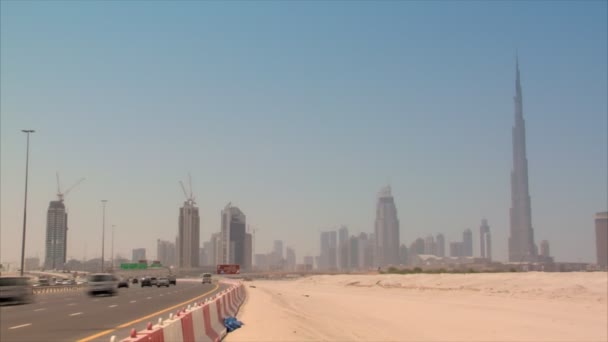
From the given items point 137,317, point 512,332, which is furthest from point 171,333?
point 512,332

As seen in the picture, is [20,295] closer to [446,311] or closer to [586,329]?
[446,311]

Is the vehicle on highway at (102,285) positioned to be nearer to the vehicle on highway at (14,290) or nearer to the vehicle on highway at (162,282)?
the vehicle on highway at (14,290)

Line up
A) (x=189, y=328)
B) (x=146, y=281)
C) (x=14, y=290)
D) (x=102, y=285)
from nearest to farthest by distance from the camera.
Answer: (x=189, y=328) → (x=14, y=290) → (x=102, y=285) → (x=146, y=281)

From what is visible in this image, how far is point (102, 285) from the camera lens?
57062mm

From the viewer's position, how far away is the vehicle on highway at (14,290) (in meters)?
44.0

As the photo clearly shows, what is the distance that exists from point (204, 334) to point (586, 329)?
923 inches

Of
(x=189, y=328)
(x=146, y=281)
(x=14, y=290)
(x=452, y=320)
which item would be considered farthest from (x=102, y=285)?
(x=189, y=328)

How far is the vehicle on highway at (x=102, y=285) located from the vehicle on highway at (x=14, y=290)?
1132cm

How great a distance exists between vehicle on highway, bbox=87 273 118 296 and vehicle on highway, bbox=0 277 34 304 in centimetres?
1132

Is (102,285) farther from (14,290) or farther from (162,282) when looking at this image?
(162,282)

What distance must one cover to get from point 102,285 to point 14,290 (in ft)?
42.6

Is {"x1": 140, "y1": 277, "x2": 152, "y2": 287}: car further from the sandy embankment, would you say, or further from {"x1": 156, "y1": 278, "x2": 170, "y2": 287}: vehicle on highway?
the sandy embankment

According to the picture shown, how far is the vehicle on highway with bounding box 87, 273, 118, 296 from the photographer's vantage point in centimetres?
5716

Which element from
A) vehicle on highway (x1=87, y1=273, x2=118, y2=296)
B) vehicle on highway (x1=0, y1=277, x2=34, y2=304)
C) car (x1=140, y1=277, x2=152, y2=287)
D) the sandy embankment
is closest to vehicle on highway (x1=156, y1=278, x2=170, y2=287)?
car (x1=140, y1=277, x2=152, y2=287)
